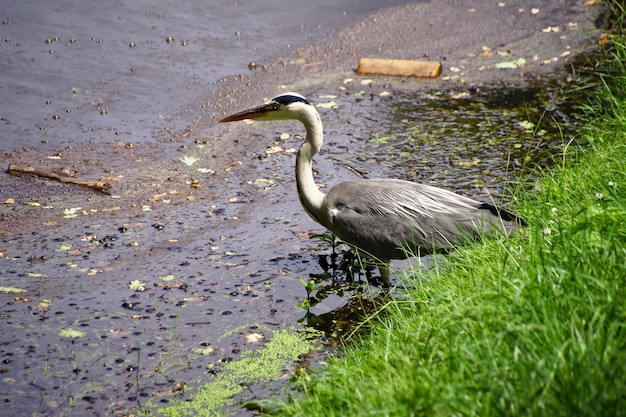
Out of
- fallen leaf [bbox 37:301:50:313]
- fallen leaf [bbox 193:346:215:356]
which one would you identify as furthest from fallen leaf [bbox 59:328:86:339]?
fallen leaf [bbox 193:346:215:356]

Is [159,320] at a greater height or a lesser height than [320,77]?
lesser

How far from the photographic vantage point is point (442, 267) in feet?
16.0

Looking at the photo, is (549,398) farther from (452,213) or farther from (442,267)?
(452,213)

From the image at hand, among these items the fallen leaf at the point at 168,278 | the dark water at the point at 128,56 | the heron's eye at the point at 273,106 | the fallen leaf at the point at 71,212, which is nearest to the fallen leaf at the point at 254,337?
the fallen leaf at the point at 168,278

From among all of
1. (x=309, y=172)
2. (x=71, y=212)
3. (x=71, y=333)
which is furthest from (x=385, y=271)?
(x=71, y=212)

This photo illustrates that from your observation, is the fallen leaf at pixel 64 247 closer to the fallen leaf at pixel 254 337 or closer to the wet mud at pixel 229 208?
the wet mud at pixel 229 208

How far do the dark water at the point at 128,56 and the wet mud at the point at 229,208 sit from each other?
1.00 feet

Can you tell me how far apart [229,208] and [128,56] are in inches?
146

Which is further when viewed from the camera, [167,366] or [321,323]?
[321,323]

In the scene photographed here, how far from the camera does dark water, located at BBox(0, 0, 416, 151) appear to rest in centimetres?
790

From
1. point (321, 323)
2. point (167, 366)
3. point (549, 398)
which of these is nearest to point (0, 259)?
point (167, 366)

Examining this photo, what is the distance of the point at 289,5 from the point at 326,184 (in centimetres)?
501

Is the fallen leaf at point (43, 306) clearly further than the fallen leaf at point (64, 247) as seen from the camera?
No

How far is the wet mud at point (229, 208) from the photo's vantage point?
459 cm
